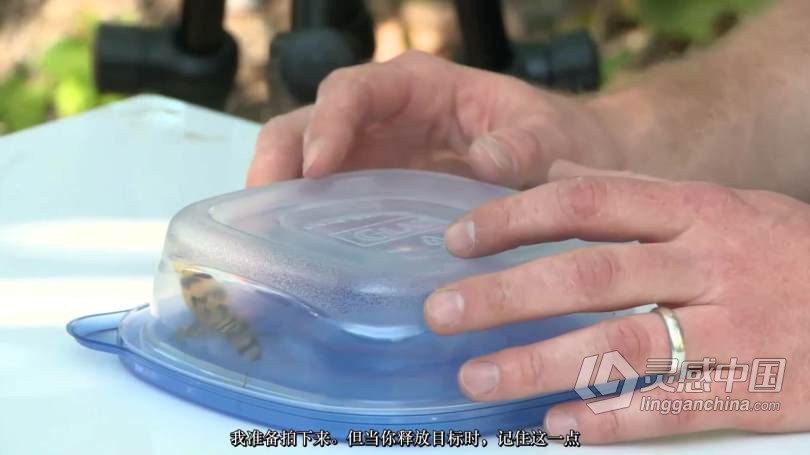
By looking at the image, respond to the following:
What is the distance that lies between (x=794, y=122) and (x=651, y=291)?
1.73ft

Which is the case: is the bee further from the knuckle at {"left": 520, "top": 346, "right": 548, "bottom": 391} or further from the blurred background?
the blurred background

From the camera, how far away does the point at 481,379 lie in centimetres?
58

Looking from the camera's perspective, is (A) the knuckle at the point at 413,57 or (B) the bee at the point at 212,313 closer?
(B) the bee at the point at 212,313

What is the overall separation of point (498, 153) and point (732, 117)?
0.36m

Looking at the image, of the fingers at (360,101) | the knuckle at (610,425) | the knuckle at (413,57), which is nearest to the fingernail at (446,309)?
the knuckle at (610,425)

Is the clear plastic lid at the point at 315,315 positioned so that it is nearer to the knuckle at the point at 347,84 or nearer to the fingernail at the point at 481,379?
the fingernail at the point at 481,379

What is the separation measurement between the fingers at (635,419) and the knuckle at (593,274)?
0.20 ft

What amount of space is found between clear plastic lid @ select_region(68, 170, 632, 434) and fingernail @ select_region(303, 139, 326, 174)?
0.33 ft

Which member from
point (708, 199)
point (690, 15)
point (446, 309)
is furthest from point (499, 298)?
point (690, 15)

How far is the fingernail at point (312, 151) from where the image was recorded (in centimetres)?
78

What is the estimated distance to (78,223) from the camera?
90 centimetres

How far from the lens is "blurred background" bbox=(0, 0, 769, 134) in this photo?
2.28 metres

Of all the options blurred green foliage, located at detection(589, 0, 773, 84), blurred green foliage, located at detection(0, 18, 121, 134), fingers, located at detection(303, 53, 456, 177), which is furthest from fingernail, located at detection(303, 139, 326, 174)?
blurred green foliage, located at detection(0, 18, 121, 134)

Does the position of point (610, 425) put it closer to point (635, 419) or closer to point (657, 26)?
point (635, 419)
